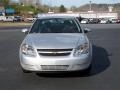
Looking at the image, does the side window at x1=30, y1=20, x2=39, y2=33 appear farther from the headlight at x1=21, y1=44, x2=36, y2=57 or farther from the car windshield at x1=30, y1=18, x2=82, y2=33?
the headlight at x1=21, y1=44, x2=36, y2=57

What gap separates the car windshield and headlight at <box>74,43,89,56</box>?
1.29 meters

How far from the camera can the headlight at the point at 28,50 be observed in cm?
887

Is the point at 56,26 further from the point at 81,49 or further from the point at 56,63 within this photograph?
the point at 56,63

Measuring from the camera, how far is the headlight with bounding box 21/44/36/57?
8.87m

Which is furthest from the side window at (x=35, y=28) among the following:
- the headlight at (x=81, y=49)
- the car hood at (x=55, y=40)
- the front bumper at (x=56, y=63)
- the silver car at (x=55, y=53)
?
the headlight at (x=81, y=49)

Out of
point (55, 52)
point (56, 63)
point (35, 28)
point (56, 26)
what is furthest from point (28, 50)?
point (56, 26)

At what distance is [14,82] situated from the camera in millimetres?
A: 8836

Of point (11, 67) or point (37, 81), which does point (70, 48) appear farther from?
point (11, 67)

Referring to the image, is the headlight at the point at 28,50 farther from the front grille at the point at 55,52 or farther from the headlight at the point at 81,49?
the headlight at the point at 81,49

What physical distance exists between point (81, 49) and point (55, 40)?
0.70 metres

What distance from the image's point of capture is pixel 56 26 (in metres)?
10.5

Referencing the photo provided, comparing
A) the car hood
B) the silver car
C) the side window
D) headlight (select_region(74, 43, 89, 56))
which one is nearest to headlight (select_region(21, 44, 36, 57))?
the silver car

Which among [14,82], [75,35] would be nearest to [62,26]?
[75,35]

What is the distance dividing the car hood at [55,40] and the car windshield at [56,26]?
0.47 metres
